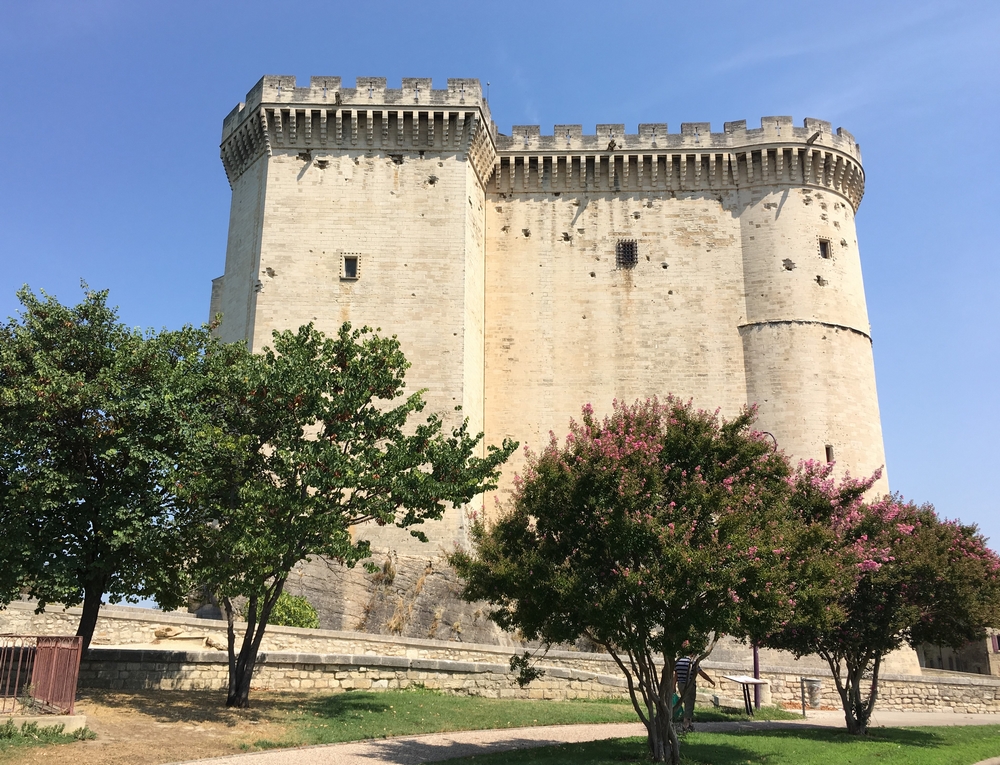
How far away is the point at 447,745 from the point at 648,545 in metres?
4.42

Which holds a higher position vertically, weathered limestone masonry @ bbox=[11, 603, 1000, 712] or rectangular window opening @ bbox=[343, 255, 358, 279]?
rectangular window opening @ bbox=[343, 255, 358, 279]

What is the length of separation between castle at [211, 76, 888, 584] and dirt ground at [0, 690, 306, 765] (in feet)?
29.4

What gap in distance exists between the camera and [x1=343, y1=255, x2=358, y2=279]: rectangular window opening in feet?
80.3

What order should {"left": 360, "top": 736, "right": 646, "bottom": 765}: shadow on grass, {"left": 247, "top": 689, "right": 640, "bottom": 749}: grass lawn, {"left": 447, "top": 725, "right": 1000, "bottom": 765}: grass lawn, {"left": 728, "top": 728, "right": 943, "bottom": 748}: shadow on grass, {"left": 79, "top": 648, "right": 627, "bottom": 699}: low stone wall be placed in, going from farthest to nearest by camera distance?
{"left": 79, "top": 648, "right": 627, "bottom": 699}: low stone wall, {"left": 728, "top": 728, "right": 943, "bottom": 748}: shadow on grass, {"left": 247, "top": 689, "right": 640, "bottom": 749}: grass lawn, {"left": 447, "top": 725, "right": 1000, "bottom": 765}: grass lawn, {"left": 360, "top": 736, "right": 646, "bottom": 765}: shadow on grass

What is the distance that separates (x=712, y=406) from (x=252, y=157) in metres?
16.3

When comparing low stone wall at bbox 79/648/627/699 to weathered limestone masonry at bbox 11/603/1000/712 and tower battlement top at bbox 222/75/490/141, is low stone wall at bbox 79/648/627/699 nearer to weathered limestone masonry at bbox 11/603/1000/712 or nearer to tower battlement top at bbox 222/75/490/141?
weathered limestone masonry at bbox 11/603/1000/712

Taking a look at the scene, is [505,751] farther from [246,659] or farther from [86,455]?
[86,455]

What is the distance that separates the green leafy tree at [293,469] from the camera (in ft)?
43.1

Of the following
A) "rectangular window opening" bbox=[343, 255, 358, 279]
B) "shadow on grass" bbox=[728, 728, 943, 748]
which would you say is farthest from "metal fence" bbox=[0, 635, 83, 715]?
"rectangular window opening" bbox=[343, 255, 358, 279]

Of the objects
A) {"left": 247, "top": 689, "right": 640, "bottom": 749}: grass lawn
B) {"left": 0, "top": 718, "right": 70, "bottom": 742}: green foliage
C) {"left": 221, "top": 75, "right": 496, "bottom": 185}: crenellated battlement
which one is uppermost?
{"left": 221, "top": 75, "right": 496, "bottom": 185}: crenellated battlement

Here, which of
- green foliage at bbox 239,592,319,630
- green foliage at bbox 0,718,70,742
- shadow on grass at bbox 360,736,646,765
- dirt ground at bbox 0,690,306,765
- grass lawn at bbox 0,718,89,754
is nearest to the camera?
grass lawn at bbox 0,718,89,754

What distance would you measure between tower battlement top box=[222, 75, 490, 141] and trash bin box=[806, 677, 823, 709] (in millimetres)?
18285

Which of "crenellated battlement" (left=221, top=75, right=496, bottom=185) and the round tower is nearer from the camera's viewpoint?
"crenellated battlement" (left=221, top=75, right=496, bottom=185)

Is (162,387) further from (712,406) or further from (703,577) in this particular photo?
(712,406)
